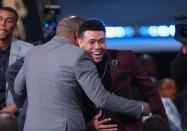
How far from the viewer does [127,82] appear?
150 inches

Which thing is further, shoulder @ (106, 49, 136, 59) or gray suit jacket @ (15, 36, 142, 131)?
shoulder @ (106, 49, 136, 59)

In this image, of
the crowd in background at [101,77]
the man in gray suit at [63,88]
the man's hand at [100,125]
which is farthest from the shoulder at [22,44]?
the man's hand at [100,125]

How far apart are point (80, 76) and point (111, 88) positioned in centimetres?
25

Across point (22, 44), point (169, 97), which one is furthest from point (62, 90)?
point (169, 97)

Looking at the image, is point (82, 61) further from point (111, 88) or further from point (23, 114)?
point (23, 114)

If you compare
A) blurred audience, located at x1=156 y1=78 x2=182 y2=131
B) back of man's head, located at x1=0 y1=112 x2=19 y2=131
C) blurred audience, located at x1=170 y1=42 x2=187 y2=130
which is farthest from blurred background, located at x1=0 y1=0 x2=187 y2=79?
back of man's head, located at x1=0 y1=112 x2=19 y2=131

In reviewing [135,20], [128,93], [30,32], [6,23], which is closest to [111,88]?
[128,93]

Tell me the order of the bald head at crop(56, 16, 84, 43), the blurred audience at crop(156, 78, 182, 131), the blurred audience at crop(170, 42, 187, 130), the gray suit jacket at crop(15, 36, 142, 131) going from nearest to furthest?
the gray suit jacket at crop(15, 36, 142, 131) < the bald head at crop(56, 16, 84, 43) < the blurred audience at crop(170, 42, 187, 130) < the blurred audience at crop(156, 78, 182, 131)

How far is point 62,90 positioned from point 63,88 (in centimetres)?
1

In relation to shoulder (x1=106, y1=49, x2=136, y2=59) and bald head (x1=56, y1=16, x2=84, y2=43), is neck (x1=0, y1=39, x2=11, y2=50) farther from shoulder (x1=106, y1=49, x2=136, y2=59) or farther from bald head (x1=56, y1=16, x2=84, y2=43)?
shoulder (x1=106, y1=49, x2=136, y2=59)

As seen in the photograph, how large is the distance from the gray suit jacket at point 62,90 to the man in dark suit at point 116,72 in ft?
0.29

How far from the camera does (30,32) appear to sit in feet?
19.0

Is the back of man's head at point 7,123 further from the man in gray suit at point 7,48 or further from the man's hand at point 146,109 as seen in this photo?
the man in gray suit at point 7,48

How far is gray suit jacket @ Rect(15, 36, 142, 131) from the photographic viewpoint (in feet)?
11.9
